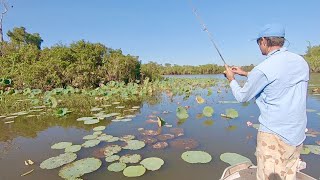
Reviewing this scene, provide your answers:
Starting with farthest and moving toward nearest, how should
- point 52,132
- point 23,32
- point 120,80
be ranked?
1. point 23,32
2. point 120,80
3. point 52,132

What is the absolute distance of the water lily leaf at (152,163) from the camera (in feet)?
11.1

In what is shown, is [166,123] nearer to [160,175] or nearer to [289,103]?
[160,175]

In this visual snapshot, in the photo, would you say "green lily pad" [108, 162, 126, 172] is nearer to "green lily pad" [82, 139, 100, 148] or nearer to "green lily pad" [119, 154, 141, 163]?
"green lily pad" [119, 154, 141, 163]

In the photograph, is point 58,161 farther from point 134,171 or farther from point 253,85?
point 253,85

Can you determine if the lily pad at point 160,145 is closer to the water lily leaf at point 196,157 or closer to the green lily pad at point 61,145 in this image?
the water lily leaf at point 196,157

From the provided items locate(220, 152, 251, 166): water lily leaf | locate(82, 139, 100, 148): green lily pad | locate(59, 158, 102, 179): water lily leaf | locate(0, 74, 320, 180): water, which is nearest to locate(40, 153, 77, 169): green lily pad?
locate(0, 74, 320, 180): water

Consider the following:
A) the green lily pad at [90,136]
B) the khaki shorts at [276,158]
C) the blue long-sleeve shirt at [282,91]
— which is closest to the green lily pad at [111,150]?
the green lily pad at [90,136]

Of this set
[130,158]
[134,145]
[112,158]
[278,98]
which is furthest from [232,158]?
[278,98]

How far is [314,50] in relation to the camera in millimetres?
47781

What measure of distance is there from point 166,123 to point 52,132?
8.99 ft

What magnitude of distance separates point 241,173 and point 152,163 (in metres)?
1.39

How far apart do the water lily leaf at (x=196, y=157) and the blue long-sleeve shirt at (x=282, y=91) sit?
6.28ft

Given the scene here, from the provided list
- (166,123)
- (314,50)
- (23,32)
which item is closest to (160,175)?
(166,123)

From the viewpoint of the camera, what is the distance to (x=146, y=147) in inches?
168
